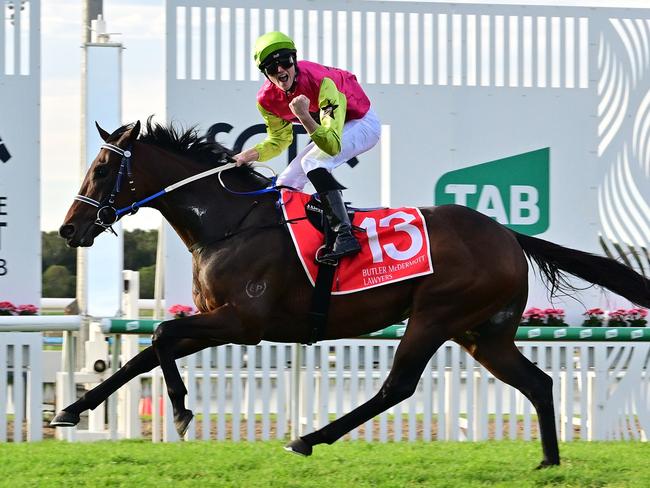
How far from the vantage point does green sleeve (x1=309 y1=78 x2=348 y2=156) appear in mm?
5055

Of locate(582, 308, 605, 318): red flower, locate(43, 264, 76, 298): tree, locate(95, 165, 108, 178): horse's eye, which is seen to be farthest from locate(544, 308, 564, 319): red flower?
locate(43, 264, 76, 298): tree

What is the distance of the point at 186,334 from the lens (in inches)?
201

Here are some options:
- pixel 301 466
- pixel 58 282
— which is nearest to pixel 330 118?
pixel 301 466

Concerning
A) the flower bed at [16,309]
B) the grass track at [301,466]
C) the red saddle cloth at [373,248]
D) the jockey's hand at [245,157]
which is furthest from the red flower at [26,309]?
the red saddle cloth at [373,248]

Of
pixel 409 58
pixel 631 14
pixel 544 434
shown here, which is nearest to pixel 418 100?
pixel 409 58

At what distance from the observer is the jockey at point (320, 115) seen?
5.11 m

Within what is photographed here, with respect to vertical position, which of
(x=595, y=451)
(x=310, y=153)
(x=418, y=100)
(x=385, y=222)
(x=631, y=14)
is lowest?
(x=595, y=451)

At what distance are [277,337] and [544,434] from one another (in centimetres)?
146

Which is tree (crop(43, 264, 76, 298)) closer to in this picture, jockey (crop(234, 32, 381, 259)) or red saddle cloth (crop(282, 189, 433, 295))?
jockey (crop(234, 32, 381, 259))

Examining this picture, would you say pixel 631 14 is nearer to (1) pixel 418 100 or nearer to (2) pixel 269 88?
(1) pixel 418 100

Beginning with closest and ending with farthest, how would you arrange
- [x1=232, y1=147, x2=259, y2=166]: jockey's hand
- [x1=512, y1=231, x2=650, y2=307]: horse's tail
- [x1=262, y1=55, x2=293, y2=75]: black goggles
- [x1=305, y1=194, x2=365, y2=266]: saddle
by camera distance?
[x1=262, y1=55, x2=293, y2=75]: black goggles → [x1=305, y1=194, x2=365, y2=266]: saddle → [x1=232, y1=147, x2=259, y2=166]: jockey's hand → [x1=512, y1=231, x2=650, y2=307]: horse's tail

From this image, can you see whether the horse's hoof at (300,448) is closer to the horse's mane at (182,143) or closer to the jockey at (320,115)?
the jockey at (320,115)

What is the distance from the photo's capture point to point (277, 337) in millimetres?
5371

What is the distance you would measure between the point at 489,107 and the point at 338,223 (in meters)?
4.20
